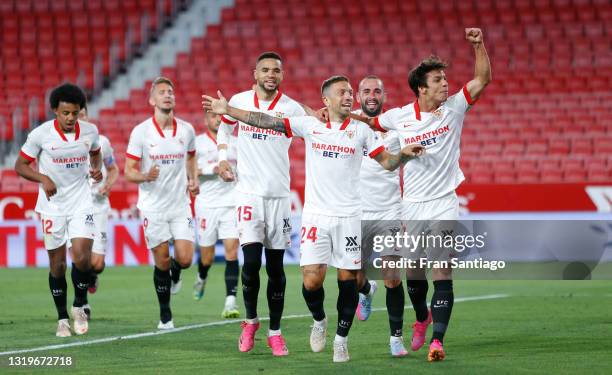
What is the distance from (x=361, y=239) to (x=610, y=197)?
1155cm

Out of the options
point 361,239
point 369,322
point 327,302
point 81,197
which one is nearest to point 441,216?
point 361,239

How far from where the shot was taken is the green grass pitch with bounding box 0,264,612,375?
833 cm

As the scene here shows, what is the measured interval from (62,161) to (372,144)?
344 centimetres

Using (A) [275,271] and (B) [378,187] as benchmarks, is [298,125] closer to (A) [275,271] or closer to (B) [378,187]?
(A) [275,271]

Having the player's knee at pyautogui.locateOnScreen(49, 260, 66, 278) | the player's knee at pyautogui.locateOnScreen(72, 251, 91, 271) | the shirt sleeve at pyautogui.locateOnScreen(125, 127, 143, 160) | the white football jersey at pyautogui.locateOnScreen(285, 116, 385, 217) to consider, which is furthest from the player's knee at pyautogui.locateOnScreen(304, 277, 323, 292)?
the shirt sleeve at pyautogui.locateOnScreen(125, 127, 143, 160)

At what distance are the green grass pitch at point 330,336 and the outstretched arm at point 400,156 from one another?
1.59 meters

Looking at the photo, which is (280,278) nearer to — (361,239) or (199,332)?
(361,239)

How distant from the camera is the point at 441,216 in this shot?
8930mm

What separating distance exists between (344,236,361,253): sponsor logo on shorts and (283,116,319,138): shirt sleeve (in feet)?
3.09

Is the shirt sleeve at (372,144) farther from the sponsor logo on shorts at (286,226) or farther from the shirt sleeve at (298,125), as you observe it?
the sponsor logo on shorts at (286,226)

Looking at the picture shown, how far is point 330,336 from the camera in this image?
1023 centimetres

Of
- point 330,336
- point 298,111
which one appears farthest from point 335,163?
point 330,336

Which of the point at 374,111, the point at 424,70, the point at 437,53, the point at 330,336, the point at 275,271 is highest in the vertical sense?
the point at 437,53

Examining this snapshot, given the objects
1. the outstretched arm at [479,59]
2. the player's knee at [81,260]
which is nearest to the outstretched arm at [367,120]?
the outstretched arm at [479,59]
